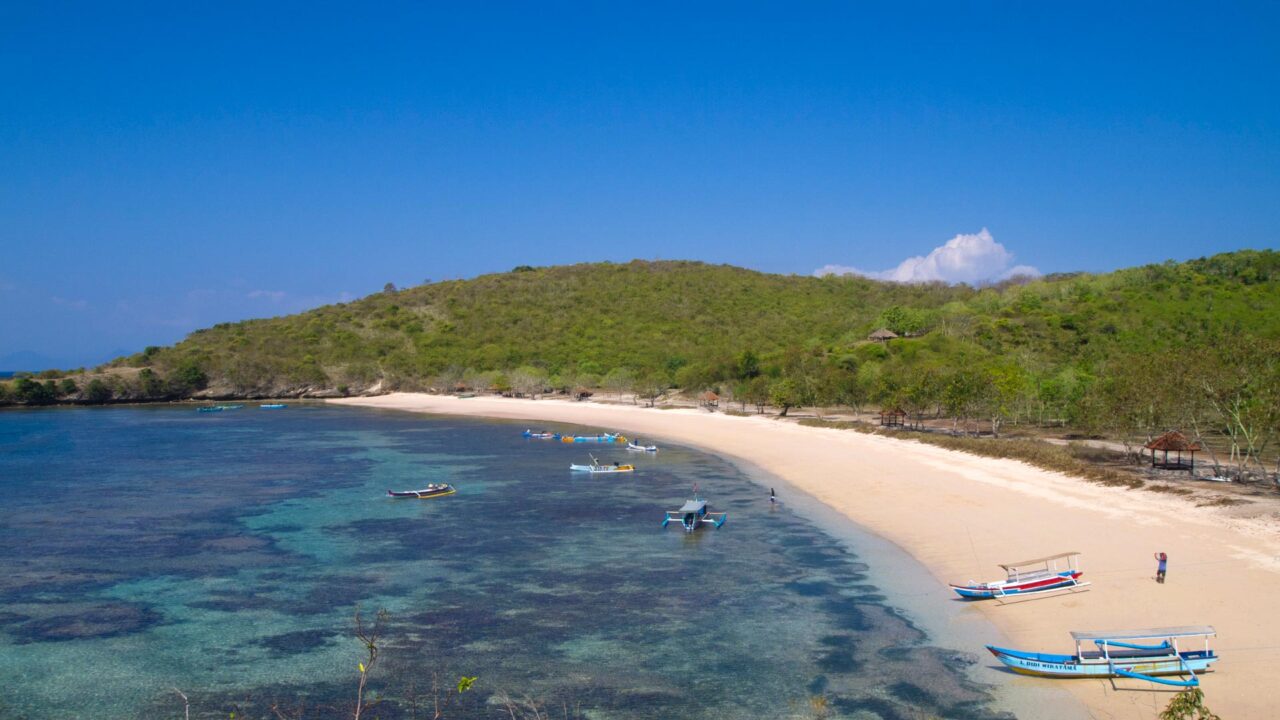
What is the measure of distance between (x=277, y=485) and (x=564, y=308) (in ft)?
323

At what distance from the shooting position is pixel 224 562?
25.6 metres

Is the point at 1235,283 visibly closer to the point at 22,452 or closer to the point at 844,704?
the point at 844,704

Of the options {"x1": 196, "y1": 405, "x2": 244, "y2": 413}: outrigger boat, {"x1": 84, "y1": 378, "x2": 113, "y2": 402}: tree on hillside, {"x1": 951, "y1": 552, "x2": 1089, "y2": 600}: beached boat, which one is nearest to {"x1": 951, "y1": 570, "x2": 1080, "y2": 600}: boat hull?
{"x1": 951, "y1": 552, "x2": 1089, "y2": 600}: beached boat

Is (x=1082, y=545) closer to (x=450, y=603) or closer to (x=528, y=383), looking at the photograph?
(x=450, y=603)

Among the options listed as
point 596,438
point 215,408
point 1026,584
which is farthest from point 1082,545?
point 215,408

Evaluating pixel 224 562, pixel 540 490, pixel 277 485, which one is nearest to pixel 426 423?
pixel 277 485

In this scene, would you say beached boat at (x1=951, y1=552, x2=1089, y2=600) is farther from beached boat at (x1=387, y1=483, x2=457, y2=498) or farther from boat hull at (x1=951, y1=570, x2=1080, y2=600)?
beached boat at (x1=387, y1=483, x2=457, y2=498)

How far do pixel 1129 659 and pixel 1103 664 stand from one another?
463 millimetres

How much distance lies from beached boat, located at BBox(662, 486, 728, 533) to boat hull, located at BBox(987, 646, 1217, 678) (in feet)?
48.0

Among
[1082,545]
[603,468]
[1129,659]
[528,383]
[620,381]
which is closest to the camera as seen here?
[1129,659]

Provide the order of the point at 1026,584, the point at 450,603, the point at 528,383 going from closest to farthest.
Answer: the point at 1026,584
the point at 450,603
the point at 528,383

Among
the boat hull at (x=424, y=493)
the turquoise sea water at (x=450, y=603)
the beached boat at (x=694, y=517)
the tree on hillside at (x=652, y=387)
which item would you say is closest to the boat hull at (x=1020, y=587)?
the turquoise sea water at (x=450, y=603)

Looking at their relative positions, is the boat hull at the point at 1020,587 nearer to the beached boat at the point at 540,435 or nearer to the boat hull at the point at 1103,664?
the boat hull at the point at 1103,664

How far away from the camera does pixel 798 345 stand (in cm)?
10131
